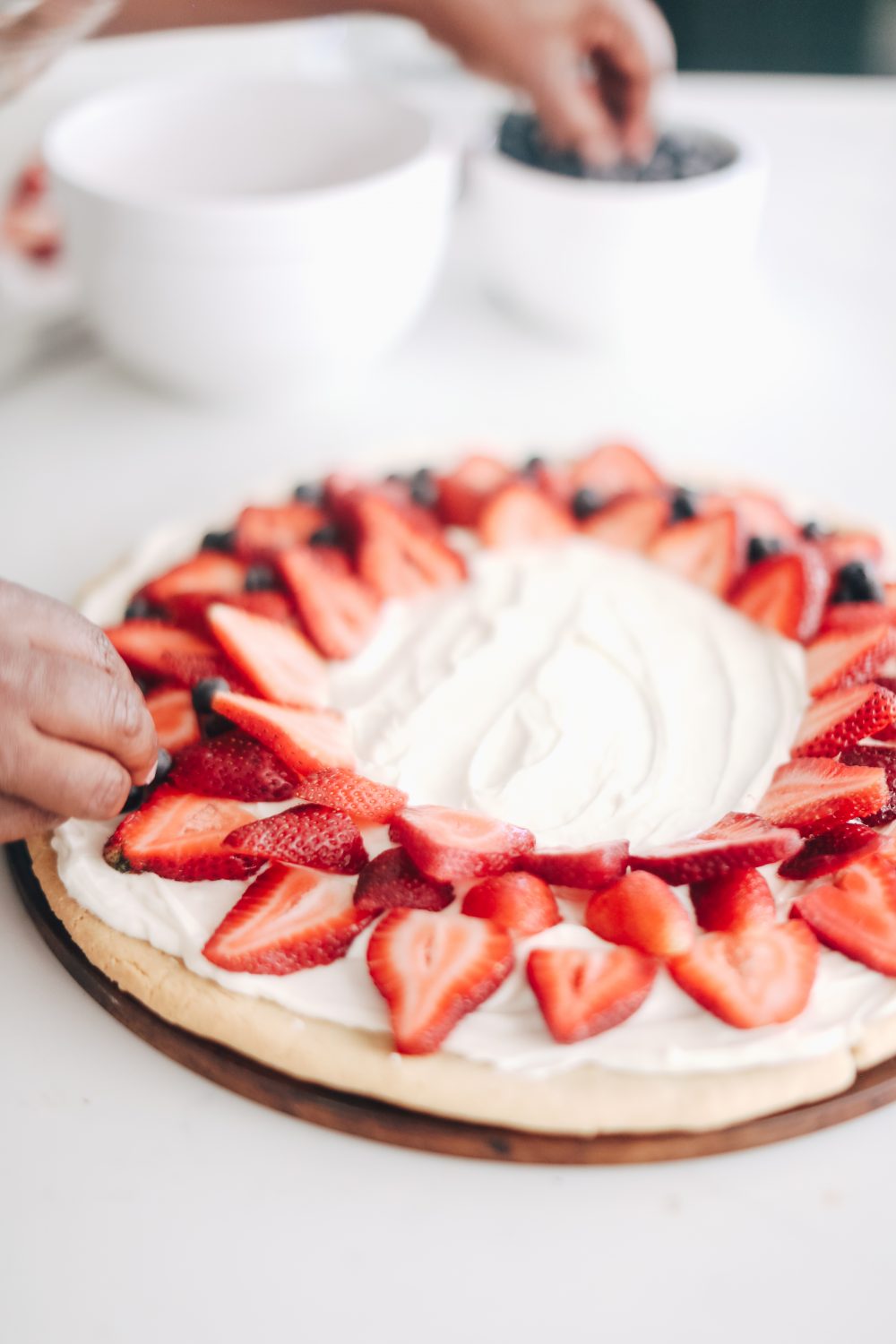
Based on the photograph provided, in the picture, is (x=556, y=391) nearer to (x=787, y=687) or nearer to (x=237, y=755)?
(x=787, y=687)

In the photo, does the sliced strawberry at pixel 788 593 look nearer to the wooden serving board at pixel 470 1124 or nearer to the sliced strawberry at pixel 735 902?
A: the sliced strawberry at pixel 735 902

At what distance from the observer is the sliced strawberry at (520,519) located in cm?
177

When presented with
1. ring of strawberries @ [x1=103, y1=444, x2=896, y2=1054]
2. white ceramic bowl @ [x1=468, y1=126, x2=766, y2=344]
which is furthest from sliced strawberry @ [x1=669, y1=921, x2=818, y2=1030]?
white ceramic bowl @ [x1=468, y1=126, x2=766, y2=344]

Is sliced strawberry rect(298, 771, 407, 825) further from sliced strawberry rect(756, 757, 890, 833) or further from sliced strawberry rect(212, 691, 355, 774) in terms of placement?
sliced strawberry rect(756, 757, 890, 833)

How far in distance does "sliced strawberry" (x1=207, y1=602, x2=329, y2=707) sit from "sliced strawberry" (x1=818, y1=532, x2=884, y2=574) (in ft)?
2.31

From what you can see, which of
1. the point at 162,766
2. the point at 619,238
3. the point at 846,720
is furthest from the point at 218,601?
the point at 619,238

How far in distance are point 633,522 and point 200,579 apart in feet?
2.01

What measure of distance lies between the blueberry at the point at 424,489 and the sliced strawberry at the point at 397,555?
91mm

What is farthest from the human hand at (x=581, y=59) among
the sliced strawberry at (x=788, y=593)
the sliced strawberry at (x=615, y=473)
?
the sliced strawberry at (x=788, y=593)

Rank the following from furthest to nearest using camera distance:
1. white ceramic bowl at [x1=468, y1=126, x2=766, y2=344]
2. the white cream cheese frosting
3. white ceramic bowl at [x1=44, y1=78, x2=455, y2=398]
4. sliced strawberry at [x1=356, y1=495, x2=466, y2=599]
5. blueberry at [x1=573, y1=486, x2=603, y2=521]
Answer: white ceramic bowl at [x1=468, y1=126, x2=766, y2=344]
white ceramic bowl at [x1=44, y1=78, x2=455, y2=398]
blueberry at [x1=573, y1=486, x2=603, y2=521]
sliced strawberry at [x1=356, y1=495, x2=466, y2=599]
the white cream cheese frosting

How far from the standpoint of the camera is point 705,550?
5.60 feet

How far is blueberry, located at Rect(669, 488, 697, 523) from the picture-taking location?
5.77ft

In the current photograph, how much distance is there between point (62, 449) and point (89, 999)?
48.5 inches

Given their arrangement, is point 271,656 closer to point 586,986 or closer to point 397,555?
point 397,555
